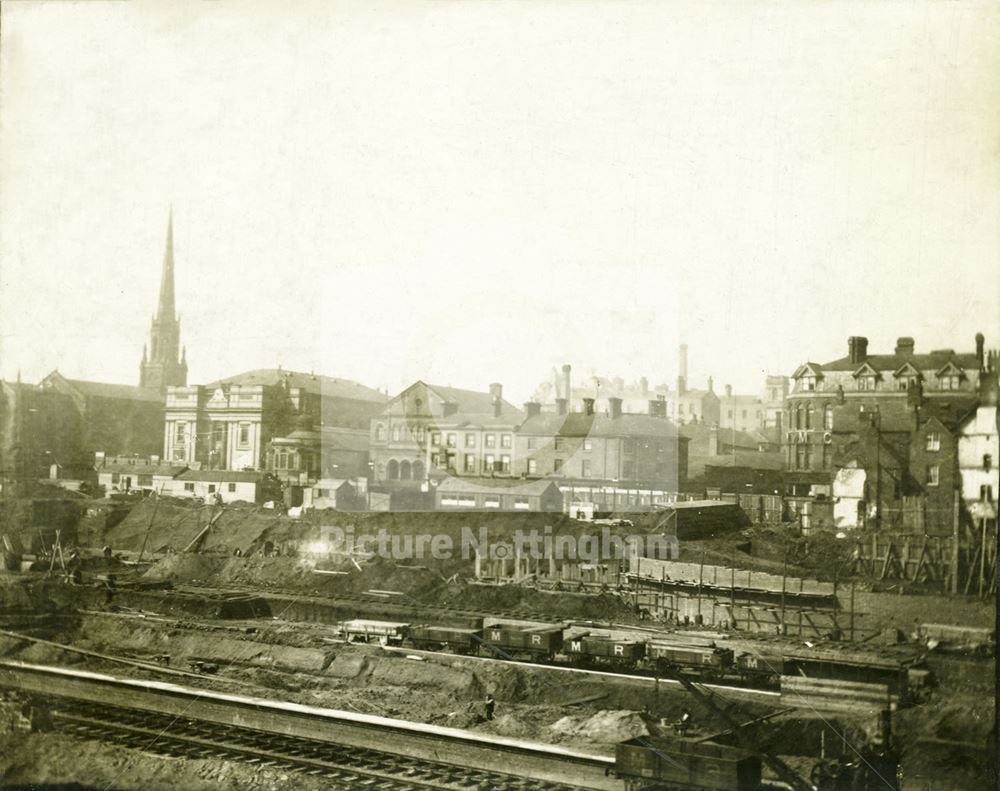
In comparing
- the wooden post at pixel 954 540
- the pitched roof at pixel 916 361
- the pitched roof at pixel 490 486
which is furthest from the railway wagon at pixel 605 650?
the pitched roof at pixel 490 486

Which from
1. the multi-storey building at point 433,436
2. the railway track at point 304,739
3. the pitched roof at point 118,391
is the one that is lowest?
the railway track at point 304,739

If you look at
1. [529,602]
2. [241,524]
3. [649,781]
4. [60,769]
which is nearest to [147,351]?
[241,524]

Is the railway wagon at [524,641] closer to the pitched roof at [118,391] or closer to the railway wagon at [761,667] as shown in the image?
the railway wagon at [761,667]

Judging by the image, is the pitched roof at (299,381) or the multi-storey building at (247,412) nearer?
the pitched roof at (299,381)

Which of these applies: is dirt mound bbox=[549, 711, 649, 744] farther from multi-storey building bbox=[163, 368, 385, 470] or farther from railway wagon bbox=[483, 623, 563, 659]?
multi-storey building bbox=[163, 368, 385, 470]

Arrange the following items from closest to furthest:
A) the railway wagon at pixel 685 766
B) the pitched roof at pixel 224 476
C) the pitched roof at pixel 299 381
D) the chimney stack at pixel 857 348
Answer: the railway wagon at pixel 685 766
the chimney stack at pixel 857 348
the pitched roof at pixel 299 381
the pitched roof at pixel 224 476

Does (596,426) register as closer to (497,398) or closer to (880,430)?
(497,398)

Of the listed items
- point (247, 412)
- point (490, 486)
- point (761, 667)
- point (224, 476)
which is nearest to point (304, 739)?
point (761, 667)

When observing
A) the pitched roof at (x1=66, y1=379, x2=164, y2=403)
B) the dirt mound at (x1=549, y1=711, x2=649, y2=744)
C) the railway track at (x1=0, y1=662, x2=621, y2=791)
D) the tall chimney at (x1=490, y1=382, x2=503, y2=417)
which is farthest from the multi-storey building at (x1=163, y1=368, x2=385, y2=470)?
the dirt mound at (x1=549, y1=711, x2=649, y2=744)
